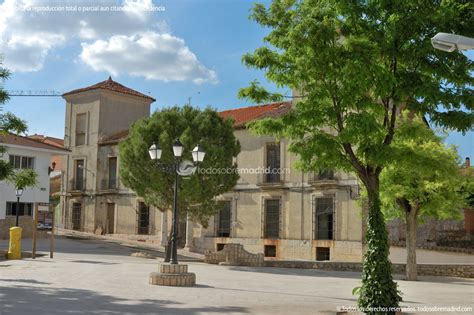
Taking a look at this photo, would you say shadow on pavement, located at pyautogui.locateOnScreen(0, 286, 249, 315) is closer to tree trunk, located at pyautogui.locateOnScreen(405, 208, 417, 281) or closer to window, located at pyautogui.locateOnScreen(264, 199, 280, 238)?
tree trunk, located at pyautogui.locateOnScreen(405, 208, 417, 281)

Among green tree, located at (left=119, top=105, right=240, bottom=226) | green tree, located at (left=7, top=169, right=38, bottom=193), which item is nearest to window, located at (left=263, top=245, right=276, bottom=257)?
green tree, located at (left=119, top=105, right=240, bottom=226)

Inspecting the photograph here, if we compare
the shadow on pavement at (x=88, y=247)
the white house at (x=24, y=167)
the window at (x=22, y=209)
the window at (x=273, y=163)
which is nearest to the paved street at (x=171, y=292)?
the shadow on pavement at (x=88, y=247)

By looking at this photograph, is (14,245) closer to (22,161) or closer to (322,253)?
(22,161)

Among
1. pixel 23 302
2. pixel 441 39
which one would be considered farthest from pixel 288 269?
pixel 441 39

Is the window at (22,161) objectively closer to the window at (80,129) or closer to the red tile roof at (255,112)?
the window at (80,129)

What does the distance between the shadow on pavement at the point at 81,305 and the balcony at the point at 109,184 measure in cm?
2485

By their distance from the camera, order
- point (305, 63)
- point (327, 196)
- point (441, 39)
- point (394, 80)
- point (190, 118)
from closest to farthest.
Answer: point (441, 39), point (394, 80), point (305, 63), point (190, 118), point (327, 196)

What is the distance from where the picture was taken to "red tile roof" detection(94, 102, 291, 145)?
1147 inches

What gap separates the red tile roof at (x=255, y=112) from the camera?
2899 cm

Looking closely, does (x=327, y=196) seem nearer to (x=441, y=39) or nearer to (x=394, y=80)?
(x=394, y=80)

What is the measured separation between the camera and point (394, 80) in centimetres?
880

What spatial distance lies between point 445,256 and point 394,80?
51.2 ft

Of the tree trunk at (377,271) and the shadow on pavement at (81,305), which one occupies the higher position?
the tree trunk at (377,271)

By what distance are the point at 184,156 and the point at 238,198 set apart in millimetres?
9048
